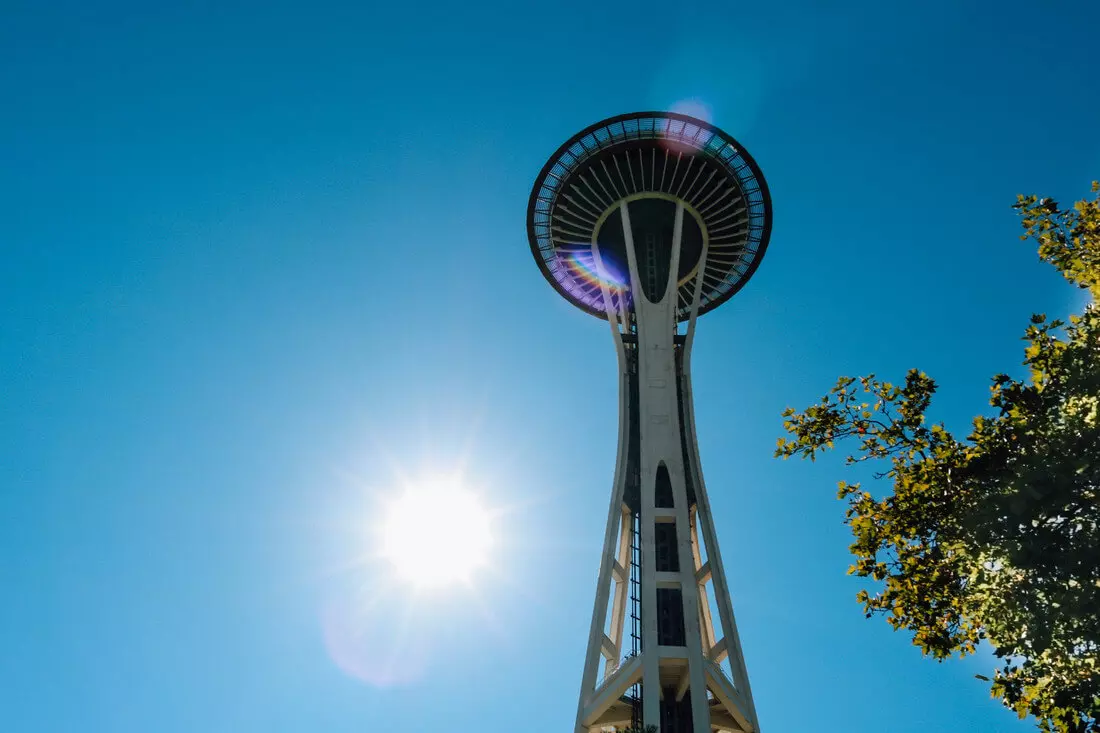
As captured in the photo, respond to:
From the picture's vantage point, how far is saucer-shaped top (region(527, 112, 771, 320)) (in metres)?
38.4

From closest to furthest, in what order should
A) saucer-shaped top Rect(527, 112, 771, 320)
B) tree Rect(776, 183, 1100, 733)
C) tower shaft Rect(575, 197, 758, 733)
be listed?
tree Rect(776, 183, 1100, 733) < tower shaft Rect(575, 197, 758, 733) < saucer-shaped top Rect(527, 112, 771, 320)

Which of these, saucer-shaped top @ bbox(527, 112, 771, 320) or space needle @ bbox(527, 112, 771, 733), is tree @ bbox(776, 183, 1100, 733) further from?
saucer-shaped top @ bbox(527, 112, 771, 320)

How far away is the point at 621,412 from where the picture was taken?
107ft

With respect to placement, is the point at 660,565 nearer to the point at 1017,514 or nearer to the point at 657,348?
the point at 657,348

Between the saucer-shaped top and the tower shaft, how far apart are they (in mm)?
2630

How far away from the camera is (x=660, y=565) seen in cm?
3017

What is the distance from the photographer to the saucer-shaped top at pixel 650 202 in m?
38.4

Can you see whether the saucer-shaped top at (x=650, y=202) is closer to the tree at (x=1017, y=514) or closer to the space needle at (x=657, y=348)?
the space needle at (x=657, y=348)

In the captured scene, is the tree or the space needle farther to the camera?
the space needle

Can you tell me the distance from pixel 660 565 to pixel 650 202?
18995mm

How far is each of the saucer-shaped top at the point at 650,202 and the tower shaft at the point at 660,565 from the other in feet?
8.63

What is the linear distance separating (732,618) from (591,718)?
6013 millimetres

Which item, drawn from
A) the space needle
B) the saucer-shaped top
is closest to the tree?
the space needle

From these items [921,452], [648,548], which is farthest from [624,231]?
[921,452]
